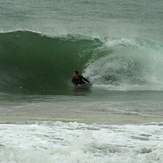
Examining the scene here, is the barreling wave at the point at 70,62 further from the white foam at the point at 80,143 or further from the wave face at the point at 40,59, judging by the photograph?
the white foam at the point at 80,143

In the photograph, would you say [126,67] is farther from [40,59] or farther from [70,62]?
[40,59]

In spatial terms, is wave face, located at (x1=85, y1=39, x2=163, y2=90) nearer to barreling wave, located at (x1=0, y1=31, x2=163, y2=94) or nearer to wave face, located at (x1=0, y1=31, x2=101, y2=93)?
barreling wave, located at (x1=0, y1=31, x2=163, y2=94)

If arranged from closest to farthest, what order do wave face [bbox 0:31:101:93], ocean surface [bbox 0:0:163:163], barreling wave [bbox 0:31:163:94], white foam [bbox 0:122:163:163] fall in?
white foam [bbox 0:122:163:163], ocean surface [bbox 0:0:163:163], barreling wave [bbox 0:31:163:94], wave face [bbox 0:31:101:93]

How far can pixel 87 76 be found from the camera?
20562 mm

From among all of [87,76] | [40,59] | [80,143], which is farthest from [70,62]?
[80,143]

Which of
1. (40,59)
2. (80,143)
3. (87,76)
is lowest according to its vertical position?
(80,143)

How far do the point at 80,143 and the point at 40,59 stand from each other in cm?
1715

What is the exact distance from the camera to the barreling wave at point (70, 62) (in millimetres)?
19500

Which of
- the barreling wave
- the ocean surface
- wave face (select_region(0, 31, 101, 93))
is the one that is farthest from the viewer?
wave face (select_region(0, 31, 101, 93))

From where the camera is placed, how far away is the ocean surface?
5.53 meters

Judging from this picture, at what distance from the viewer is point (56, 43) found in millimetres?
23969

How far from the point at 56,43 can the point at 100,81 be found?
4.62 m

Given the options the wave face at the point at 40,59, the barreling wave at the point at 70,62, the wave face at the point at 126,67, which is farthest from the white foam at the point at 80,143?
the wave face at the point at 126,67

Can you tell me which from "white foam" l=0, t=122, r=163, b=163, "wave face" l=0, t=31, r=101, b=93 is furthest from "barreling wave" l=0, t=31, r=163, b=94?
"white foam" l=0, t=122, r=163, b=163
